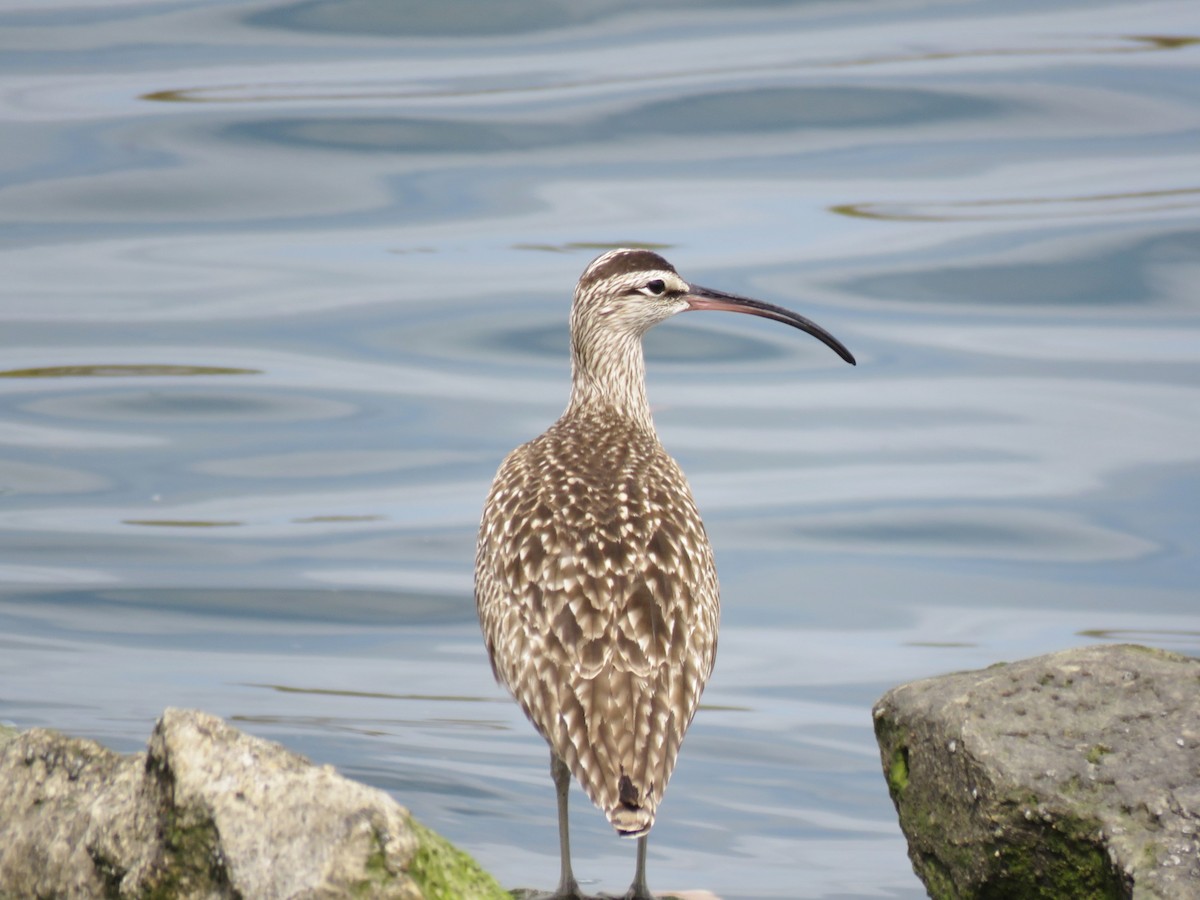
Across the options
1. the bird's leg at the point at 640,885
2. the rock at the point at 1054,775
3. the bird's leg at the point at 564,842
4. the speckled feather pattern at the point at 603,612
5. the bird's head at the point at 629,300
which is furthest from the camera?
the bird's head at the point at 629,300

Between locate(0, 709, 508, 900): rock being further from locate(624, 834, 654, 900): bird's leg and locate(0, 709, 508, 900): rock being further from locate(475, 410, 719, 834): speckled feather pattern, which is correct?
locate(624, 834, 654, 900): bird's leg

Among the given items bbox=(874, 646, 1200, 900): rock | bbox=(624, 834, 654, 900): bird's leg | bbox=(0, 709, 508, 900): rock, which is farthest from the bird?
bbox=(0, 709, 508, 900): rock

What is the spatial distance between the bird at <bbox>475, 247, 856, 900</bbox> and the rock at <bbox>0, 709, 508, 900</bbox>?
3.29 ft

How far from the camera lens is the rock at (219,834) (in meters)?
5.17

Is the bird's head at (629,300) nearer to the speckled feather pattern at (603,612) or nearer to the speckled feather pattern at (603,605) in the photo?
the speckled feather pattern at (603,605)

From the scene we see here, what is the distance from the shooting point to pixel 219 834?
5.29m

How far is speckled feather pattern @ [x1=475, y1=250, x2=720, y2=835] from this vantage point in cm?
684

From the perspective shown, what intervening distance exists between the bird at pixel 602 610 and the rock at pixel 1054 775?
0.78 metres

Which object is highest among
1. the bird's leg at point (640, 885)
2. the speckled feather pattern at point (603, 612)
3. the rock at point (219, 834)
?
the rock at point (219, 834)

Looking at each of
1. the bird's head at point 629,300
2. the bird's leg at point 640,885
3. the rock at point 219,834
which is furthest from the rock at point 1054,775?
the bird's head at point 629,300

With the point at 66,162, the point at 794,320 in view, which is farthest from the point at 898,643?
the point at 66,162

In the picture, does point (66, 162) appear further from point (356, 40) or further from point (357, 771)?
point (357, 771)

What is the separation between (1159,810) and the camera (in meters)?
5.98

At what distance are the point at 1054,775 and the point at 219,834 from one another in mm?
2556
